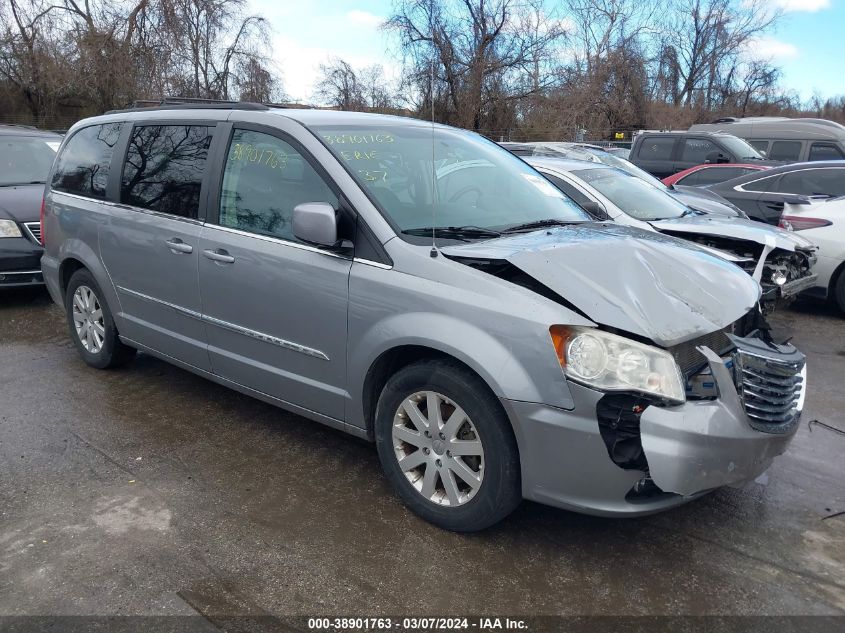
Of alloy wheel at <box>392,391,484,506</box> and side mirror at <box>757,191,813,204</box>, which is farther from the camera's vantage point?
side mirror at <box>757,191,813,204</box>

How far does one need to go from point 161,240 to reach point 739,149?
505 inches

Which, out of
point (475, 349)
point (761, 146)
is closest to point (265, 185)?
point (475, 349)

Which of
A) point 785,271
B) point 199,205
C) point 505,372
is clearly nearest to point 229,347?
point 199,205

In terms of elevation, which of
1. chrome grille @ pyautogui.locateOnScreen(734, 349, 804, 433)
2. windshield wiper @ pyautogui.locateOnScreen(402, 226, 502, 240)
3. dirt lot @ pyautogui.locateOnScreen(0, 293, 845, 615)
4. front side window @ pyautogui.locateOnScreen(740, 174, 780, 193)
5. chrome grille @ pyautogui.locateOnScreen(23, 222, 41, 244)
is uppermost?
front side window @ pyautogui.locateOnScreen(740, 174, 780, 193)

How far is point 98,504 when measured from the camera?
347cm

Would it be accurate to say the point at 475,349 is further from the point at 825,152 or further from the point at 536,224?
the point at 825,152

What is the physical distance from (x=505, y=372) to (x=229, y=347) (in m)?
1.88

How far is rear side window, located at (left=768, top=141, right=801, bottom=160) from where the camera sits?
15.1 meters

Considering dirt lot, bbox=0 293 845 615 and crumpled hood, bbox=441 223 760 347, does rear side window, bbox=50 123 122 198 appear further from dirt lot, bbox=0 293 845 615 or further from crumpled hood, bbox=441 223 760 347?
crumpled hood, bbox=441 223 760 347

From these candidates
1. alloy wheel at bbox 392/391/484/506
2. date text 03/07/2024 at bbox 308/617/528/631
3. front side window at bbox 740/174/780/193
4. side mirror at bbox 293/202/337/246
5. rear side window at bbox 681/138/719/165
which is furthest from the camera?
rear side window at bbox 681/138/719/165

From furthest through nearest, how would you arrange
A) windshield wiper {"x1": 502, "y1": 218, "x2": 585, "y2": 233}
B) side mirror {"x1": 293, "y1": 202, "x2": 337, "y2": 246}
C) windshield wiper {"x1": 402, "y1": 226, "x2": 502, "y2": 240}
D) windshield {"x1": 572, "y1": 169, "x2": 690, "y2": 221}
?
windshield {"x1": 572, "y1": 169, "x2": 690, "y2": 221} → windshield wiper {"x1": 502, "y1": 218, "x2": 585, "y2": 233} → windshield wiper {"x1": 402, "y1": 226, "x2": 502, "y2": 240} → side mirror {"x1": 293, "y1": 202, "x2": 337, "y2": 246}

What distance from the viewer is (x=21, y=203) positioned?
7523mm

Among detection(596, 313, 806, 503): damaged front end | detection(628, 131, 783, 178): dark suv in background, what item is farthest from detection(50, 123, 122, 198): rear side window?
detection(628, 131, 783, 178): dark suv in background

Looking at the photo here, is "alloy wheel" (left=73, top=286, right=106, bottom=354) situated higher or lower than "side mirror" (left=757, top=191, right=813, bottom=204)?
lower
